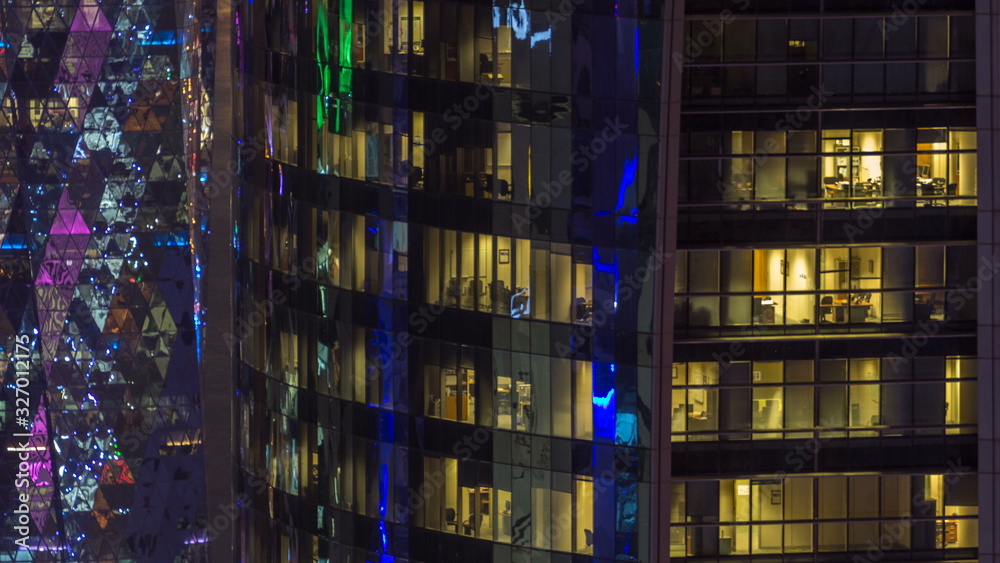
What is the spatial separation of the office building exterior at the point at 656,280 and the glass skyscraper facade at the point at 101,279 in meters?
69.1

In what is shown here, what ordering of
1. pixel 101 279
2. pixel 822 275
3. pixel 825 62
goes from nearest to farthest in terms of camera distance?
pixel 825 62
pixel 822 275
pixel 101 279

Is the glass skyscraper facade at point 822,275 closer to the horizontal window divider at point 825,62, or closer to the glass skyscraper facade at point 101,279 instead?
the horizontal window divider at point 825,62

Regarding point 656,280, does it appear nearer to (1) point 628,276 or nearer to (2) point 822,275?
(1) point 628,276

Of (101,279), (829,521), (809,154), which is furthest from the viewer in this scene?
(101,279)

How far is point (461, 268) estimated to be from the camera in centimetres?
6475

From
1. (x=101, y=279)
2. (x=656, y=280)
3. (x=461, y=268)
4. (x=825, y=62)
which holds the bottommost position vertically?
(x=101, y=279)

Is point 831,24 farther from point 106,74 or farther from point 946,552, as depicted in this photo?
point 106,74

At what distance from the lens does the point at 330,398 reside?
69000 millimetres

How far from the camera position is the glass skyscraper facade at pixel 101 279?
13412cm

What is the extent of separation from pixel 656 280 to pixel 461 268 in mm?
6649

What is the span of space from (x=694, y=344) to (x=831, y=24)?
35.8ft

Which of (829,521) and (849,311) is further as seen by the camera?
(829,521)

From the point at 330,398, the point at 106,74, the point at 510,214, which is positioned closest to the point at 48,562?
the point at 106,74

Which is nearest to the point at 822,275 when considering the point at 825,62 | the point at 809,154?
the point at 809,154
